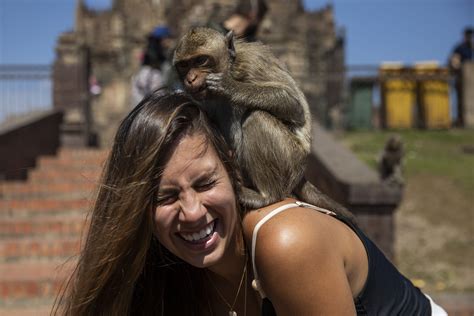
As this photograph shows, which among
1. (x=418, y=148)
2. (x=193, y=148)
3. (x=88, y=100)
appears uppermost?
(x=193, y=148)

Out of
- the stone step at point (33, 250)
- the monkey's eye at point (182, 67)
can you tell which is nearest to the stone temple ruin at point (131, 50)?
the monkey's eye at point (182, 67)

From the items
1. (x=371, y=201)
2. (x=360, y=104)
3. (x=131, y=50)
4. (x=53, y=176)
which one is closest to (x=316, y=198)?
(x=371, y=201)

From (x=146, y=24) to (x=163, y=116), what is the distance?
15.3 m

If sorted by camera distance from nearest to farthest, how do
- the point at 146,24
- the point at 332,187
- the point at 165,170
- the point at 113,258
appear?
the point at 165,170 < the point at 113,258 < the point at 332,187 < the point at 146,24

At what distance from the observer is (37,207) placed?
25.7 feet

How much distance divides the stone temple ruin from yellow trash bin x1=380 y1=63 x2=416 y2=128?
1.11 meters

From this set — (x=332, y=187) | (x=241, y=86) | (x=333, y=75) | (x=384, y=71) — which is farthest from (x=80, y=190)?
(x=384, y=71)

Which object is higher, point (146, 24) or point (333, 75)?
point (146, 24)

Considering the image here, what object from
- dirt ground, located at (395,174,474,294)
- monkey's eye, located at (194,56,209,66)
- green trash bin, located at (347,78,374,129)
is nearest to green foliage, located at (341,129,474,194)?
dirt ground, located at (395,174,474,294)

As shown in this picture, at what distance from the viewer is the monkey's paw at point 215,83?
10.3ft

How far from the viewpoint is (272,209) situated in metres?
2.23

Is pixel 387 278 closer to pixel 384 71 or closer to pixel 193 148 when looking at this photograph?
pixel 193 148

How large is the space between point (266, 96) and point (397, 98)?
40.3ft

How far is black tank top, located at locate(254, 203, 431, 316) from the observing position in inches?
85.4
